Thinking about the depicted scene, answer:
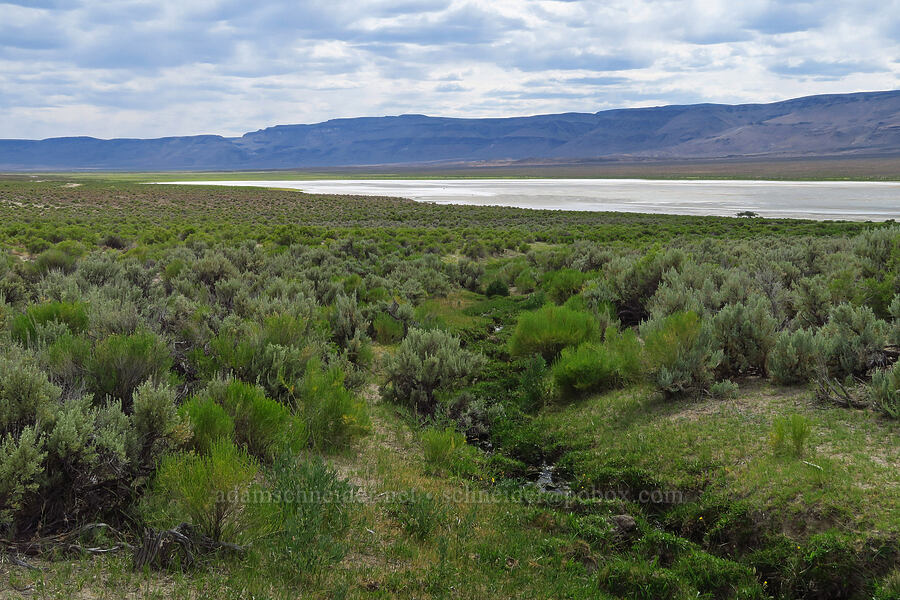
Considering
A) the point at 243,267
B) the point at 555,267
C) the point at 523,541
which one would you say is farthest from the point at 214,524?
the point at 555,267

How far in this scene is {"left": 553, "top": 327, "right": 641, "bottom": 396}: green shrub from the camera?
29.0 ft

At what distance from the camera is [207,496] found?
4.24 meters

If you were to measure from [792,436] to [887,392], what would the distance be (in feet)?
4.87

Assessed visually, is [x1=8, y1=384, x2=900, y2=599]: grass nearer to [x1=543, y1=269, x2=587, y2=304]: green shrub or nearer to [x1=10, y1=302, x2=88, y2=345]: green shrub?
[x1=10, y1=302, x2=88, y2=345]: green shrub

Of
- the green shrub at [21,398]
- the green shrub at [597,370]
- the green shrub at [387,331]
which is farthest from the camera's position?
the green shrub at [387,331]

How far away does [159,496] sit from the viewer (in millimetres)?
4473

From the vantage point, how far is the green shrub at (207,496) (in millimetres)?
4246

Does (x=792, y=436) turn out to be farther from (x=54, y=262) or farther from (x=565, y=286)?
(x=54, y=262)

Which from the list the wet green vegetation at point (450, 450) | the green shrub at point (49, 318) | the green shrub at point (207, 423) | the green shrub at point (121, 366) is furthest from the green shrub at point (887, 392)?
the green shrub at point (49, 318)

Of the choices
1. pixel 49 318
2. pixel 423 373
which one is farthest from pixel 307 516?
pixel 49 318

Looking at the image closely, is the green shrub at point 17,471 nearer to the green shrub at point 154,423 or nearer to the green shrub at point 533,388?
the green shrub at point 154,423

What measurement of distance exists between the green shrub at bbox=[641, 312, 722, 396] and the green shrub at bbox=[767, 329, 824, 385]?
31.3 inches

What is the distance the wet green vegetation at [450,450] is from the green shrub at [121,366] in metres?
0.02

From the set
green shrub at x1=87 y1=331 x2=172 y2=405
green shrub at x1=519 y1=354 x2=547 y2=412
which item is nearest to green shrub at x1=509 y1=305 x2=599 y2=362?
green shrub at x1=519 y1=354 x2=547 y2=412
